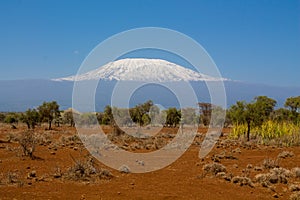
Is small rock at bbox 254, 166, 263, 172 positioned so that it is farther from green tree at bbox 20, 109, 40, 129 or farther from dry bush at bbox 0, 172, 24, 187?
green tree at bbox 20, 109, 40, 129

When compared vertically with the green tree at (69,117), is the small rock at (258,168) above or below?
below

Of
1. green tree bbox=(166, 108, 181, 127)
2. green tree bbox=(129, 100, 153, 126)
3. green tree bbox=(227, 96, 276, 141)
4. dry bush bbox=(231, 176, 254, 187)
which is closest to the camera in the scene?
dry bush bbox=(231, 176, 254, 187)

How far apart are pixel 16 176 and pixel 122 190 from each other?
4035mm

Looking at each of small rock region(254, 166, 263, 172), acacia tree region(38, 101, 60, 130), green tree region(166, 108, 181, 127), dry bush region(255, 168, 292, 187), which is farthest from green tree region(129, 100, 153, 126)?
dry bush region(255, 168, 292, 187)

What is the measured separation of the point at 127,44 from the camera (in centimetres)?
1390

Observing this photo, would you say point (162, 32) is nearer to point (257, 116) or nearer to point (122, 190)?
point (122, 190)

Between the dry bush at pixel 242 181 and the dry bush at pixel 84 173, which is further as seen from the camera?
the dry bush at pixel 84 173

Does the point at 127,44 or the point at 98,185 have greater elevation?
the point at 127,44

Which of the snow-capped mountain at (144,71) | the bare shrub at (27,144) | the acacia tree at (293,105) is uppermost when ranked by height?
the snow-capped mountain at (144,71)

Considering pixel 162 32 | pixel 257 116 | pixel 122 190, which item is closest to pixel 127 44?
pixel 162 32

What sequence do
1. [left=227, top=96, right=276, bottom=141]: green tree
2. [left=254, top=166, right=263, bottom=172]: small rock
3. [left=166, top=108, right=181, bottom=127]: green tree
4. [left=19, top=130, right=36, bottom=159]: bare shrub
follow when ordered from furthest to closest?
[left=166, top=108, right=181, bottom=127]: green tree, [left=227, top=96, right=276, bottom=141]: green tree, [left=19, top=130, right=36, bottom=159]: bare shrub, [left=254, top=166, right=263, bottom=172]: small rock

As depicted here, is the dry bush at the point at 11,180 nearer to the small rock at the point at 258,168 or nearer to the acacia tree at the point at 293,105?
the small rock at the point at 258,168

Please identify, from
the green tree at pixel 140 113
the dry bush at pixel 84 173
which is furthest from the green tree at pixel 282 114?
the dry bush at pixel 84 173

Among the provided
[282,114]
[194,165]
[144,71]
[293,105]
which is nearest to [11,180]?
[194,165]
